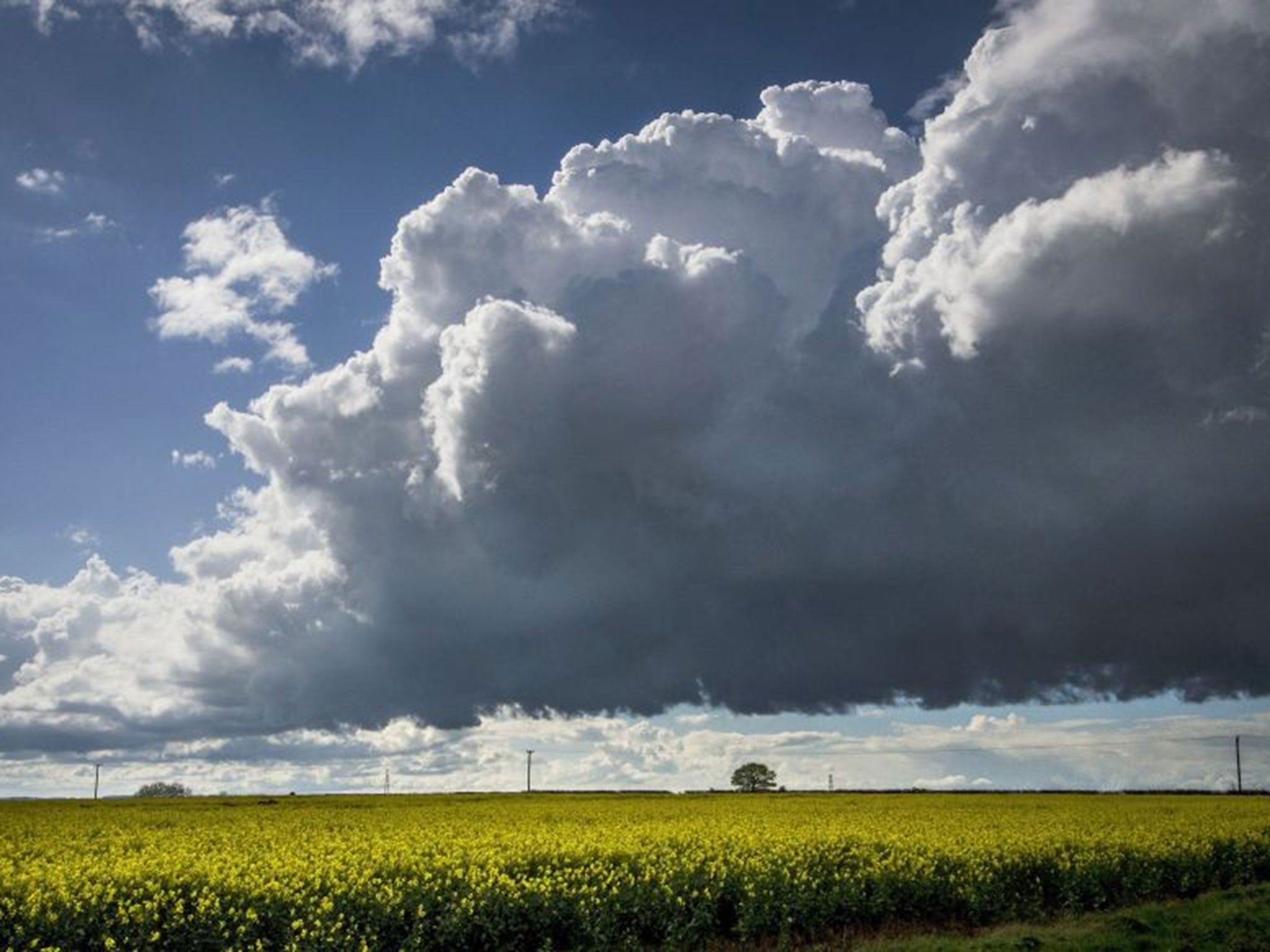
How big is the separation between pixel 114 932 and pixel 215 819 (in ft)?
120

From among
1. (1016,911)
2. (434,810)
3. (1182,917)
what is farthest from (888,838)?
(434,810)

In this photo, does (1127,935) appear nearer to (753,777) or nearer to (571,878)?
(571,878)

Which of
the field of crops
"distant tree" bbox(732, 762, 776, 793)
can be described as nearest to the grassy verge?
the field of crops

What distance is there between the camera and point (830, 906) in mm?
26469

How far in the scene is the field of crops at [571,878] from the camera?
20953mm

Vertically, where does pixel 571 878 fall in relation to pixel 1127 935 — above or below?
above

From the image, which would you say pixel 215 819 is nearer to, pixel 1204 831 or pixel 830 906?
pixel 830 906

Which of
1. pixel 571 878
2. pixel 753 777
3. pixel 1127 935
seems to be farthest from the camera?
pixel 753 777

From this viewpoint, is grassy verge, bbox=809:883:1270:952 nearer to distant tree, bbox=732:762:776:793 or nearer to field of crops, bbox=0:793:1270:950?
field of crops, bbox=0:793:1270:950

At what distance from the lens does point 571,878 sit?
83.0ft

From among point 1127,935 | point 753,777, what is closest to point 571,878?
point 1127,935

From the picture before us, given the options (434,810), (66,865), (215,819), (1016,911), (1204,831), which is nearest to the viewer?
(66,865)

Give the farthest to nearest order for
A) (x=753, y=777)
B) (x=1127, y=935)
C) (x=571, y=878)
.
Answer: (x=753, y=777) → (x=571, y=878) → (x=1127, y=935)

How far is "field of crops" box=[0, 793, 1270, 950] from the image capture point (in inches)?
825
